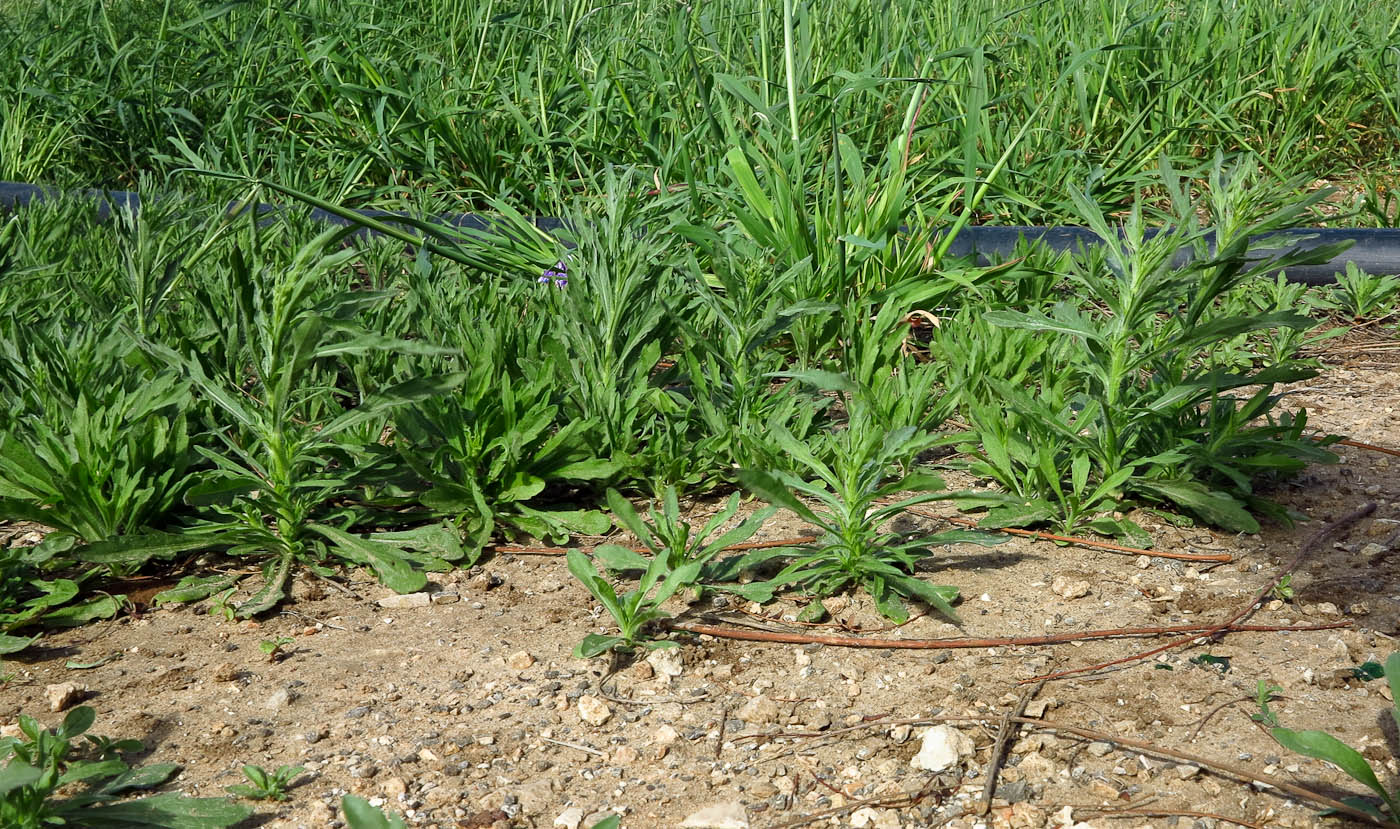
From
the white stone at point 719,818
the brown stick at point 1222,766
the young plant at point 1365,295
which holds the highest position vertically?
the white stone at point 719,818

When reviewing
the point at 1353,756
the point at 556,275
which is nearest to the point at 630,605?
the point at 1353,756

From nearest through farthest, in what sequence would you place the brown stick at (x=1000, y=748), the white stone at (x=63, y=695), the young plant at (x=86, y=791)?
the young plant at (x=86, y=791) < the brown stick at (x=1000, y=748) < the white stone at (x=63, y=695)

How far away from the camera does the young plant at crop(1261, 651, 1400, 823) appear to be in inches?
57.1

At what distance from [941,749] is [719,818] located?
0.32m

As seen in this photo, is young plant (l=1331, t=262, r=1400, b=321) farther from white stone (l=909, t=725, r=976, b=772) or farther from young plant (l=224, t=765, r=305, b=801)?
young plant (l=224, t=765, r=305, b=801)

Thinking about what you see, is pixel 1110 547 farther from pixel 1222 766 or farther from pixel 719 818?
pixel 719 818

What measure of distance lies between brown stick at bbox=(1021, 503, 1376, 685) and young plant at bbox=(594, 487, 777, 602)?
51 centimetres

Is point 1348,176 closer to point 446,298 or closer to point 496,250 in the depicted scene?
point 496,250

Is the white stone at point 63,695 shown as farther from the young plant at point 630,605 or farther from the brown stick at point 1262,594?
the brown stick at point 1262,594

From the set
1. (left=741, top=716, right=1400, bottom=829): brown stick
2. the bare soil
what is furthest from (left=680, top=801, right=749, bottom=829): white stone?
(left=741, top=716, right=1400, bottom=829): brown stick

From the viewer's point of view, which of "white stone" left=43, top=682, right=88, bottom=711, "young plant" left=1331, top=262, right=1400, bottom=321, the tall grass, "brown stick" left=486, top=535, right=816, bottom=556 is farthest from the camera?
the tall grass

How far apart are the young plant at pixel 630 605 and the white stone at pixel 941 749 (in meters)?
0.44

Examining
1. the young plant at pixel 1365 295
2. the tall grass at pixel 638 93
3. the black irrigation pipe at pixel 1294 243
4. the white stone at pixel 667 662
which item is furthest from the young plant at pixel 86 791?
the young plant at pixel 1365 295

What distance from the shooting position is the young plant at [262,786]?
156 cm
